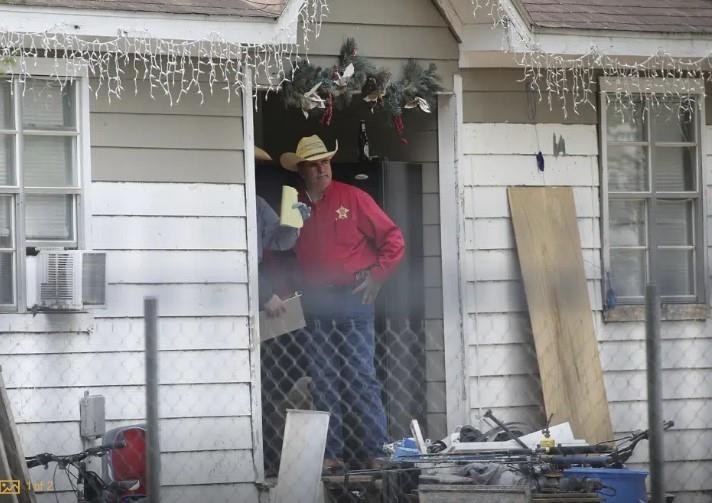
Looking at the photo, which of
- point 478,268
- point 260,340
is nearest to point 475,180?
point 478,268

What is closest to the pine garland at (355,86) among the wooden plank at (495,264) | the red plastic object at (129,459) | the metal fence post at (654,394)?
the wooden plank at (495,264)

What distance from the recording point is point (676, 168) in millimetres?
9117

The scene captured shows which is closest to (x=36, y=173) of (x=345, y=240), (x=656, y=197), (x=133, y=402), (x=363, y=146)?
(x=133, y=402)

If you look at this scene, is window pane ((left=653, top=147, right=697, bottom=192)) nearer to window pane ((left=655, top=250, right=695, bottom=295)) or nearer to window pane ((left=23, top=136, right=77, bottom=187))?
window pane ((left=655, top=250, right=695, bottom=295))

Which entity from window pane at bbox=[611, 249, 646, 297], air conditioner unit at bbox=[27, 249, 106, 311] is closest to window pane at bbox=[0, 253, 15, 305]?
air conditioner unit at bbox=[27, 249, 106, 311]

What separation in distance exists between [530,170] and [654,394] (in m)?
3.91

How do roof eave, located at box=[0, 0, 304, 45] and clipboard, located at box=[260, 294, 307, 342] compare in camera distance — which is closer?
roof eave, located at box=[0, 0, 304, 45]

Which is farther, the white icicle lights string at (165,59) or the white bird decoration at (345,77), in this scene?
the white bird decoration at (345,77)

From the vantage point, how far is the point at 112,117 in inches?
304

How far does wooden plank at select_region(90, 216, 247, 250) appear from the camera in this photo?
769cm

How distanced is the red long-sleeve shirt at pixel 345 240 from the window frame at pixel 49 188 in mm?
1483

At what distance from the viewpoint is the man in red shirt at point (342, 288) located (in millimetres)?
7633

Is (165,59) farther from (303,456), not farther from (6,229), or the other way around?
(303,456)

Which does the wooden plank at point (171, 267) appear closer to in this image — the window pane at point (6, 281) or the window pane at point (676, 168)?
the window pane at point (6, 281)
